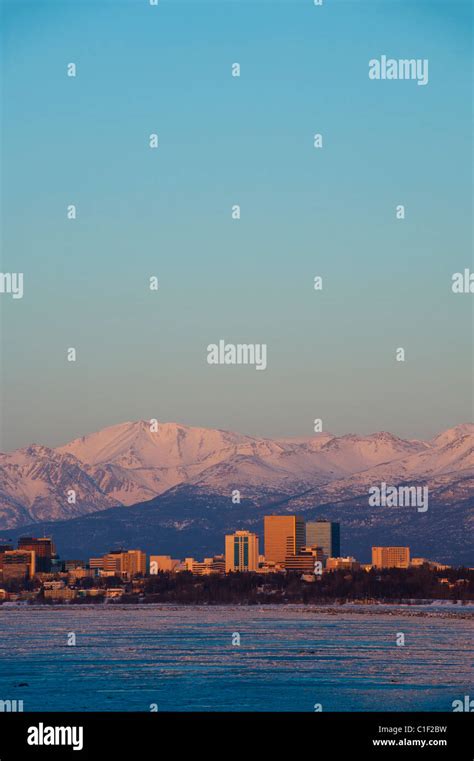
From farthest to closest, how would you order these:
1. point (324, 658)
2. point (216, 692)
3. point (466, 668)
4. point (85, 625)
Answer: point (85, 625)
point (324, 658)
point (466, 668)
point (216, 692)

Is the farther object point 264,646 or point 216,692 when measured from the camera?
point 264,646
